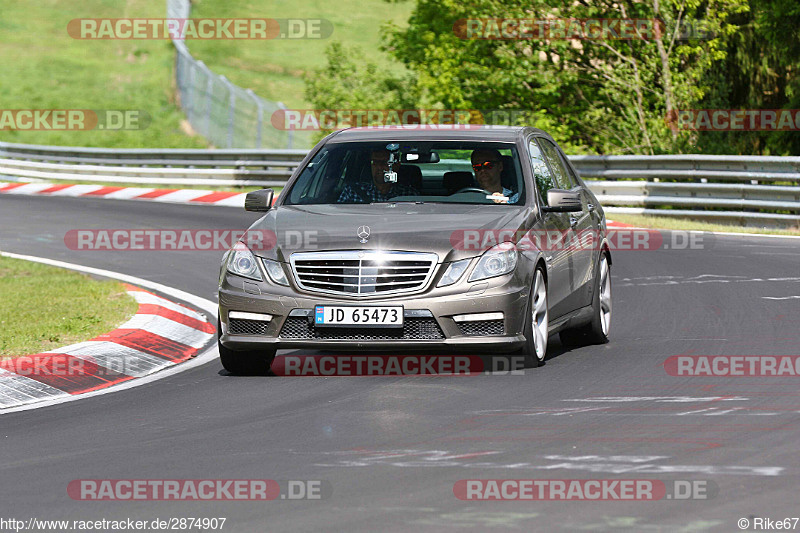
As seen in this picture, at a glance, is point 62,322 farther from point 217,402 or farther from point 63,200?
point 63,200

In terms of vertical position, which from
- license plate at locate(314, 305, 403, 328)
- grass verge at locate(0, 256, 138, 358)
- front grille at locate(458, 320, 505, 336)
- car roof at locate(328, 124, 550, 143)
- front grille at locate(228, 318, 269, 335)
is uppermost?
car roof at locate(328, 124, 550, 143)

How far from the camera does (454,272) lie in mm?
9164

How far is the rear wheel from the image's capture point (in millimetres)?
9392

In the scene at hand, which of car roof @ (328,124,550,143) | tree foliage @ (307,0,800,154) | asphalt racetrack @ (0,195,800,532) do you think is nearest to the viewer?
asphalt racetrack @ (0,195,800,532)

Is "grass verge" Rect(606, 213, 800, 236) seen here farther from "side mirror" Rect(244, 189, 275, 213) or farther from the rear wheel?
"side mirror" Rect(244, 189, 275, 213)

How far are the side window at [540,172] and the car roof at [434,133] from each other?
5.4 inches

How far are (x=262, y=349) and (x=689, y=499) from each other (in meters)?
4.23

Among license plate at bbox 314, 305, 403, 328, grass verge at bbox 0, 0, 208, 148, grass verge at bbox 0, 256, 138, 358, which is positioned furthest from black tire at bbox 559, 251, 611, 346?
grass verge at bbox 0, 0, 208, 148

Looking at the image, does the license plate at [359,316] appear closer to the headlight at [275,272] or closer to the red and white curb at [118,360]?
the headlight at [275,272]

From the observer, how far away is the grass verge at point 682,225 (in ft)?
70.1

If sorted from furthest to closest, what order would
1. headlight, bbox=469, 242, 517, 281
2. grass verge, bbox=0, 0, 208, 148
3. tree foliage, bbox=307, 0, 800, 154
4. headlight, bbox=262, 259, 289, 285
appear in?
grass verge, bbox=0, 0, 208, 148, tree foliage, bbox=307, 0, 800, 154, headlight, bbox=262, 259, 289, 285, headlight, bbox=469, 242, 517, 281

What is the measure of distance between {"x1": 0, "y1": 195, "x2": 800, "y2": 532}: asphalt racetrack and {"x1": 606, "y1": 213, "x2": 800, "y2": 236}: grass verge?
32.9 feet

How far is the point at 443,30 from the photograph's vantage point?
134 feet

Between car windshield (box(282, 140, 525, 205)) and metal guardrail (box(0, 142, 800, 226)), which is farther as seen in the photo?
metal guardrail (box(0, 142, 800, 226))
